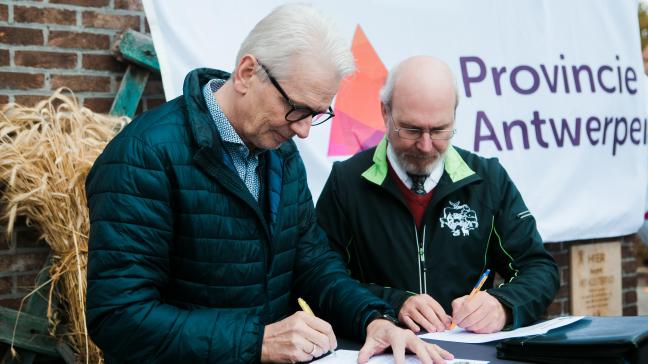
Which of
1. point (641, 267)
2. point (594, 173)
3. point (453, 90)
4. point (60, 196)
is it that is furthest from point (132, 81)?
point (641, 267)

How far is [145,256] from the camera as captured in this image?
5.59 feet

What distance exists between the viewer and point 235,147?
1.94m

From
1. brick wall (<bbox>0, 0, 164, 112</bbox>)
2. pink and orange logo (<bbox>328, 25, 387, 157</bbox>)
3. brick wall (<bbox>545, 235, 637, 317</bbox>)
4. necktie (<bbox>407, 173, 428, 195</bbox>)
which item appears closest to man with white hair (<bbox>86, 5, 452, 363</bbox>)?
necktie (<bbox>407, 173, 428, 195</bbox>)

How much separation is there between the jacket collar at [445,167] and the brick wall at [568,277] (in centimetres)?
237

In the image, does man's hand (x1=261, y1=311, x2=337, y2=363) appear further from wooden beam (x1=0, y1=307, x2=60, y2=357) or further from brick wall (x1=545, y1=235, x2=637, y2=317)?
brick wall (x1=545, y1=235, x2=637, y2=317)

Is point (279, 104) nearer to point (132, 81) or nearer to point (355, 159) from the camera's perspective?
point (355, 159)

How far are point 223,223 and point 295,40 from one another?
0.47 m

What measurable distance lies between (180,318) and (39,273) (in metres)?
1.51

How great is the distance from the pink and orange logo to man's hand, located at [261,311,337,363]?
1775 millimetres

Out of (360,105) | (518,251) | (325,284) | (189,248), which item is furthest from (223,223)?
(360,105)

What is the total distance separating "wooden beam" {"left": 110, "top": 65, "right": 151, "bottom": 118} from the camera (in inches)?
126

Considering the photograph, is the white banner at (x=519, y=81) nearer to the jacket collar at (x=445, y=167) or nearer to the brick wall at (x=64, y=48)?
the brick wall at (x=64, y=48)

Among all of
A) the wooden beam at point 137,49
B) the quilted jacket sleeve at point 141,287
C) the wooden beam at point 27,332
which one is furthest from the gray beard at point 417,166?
the wooden beam at point 27,332

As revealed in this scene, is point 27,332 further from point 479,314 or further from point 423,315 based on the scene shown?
point 479,314
